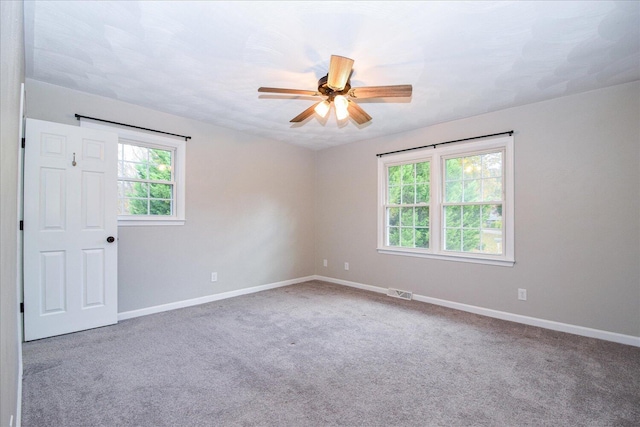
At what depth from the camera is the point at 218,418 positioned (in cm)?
181

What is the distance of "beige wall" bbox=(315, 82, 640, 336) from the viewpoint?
2.91 metres

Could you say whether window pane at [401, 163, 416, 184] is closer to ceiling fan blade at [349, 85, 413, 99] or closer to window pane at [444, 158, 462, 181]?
window pane at [444, 158, 462, 181]

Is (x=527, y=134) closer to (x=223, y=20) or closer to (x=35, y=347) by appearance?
(x=223, y=20)

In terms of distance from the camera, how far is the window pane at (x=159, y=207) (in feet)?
12.4

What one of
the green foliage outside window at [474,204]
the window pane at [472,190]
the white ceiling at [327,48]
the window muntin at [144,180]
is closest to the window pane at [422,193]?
the green foliage outside window at [474,204]

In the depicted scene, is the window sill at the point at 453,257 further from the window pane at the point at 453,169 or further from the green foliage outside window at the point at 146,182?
the green foliage outside window at the point at 146,182

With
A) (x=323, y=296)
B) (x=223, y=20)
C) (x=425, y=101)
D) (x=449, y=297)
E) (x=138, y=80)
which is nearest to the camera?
(x=223, y=20)

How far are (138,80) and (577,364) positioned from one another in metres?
4.62

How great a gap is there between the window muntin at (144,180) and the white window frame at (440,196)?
10.0ft

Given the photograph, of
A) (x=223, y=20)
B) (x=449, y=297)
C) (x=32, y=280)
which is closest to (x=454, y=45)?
(x=223, y=20)

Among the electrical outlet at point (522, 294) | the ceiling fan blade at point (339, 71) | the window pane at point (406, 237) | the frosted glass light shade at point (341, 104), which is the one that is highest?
the ceiling fan blade at point (339, 71)

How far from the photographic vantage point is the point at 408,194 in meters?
4.55

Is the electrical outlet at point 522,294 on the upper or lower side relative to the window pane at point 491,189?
lower

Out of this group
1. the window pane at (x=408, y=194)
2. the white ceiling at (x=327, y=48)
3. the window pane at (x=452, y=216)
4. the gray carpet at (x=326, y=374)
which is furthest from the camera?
the window pane at (x=408, y=194)
